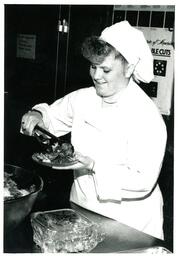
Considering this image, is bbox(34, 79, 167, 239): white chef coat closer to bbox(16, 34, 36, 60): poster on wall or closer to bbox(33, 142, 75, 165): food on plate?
bbox(33, 142, 75, 165): food on plate

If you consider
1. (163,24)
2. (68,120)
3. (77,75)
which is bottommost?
(68,120)

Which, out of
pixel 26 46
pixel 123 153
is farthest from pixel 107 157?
pixel 26 46

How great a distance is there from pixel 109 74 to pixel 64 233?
0.76 metres

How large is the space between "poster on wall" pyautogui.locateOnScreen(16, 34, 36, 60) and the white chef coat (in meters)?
1.98

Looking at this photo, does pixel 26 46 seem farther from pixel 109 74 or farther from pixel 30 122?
pixel 109 74

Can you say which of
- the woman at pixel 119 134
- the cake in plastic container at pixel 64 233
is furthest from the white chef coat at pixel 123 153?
the cake in plastic container at pixel 64 233

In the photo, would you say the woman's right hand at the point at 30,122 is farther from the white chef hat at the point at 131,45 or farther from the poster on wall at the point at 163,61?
the poster on wall at the point at 163,61

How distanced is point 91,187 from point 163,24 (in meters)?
1.60

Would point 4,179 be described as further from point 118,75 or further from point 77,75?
point 77,75

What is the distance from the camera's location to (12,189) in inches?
55.5

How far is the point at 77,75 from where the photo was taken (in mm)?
3438

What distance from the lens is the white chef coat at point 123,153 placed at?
150 centimetres

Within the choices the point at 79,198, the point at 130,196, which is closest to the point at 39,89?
the point at 79,198

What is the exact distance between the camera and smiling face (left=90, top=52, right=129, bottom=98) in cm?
161
